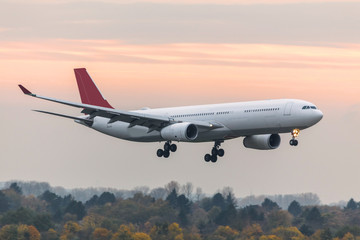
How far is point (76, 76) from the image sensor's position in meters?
127

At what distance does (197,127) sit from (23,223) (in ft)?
325

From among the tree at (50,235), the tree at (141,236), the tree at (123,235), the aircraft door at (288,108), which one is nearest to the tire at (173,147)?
the aircraft door at (288,108)

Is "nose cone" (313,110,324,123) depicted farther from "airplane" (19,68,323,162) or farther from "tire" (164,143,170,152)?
"tire" (164,143,170,152)

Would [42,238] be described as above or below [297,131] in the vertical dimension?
below

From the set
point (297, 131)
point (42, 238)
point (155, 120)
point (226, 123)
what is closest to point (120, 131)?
point (155, 120)

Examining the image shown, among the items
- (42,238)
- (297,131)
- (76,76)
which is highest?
(76,76)

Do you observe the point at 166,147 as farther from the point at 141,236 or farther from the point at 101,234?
the point at 101,234

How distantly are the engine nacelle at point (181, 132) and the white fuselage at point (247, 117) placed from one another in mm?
1486

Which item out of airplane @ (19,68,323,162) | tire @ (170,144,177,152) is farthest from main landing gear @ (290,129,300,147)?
tire @ (170,144,177,152)

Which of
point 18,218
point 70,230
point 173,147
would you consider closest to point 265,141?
point 173,147

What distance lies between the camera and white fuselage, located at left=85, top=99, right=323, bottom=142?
95938mm

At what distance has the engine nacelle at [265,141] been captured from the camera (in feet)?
352

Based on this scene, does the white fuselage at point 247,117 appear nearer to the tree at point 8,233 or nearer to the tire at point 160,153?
the tire at point 160,153

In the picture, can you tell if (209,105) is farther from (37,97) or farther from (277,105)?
(37,97)
